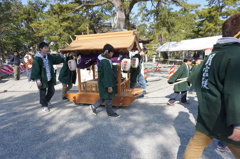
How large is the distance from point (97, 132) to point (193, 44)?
17.2 m

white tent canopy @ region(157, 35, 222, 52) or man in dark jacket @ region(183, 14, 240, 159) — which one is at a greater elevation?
white tent canopy @ region(157, 35, 222, 52)

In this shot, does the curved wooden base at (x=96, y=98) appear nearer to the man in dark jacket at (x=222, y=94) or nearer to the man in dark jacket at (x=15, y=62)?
the man in dark jacket at (x=222, y=94)

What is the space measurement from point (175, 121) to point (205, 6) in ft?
76.6

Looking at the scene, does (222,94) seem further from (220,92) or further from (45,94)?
(45,94)

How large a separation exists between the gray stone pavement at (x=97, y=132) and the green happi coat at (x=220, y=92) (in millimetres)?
1128

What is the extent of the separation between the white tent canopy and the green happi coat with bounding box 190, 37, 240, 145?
15239 mm

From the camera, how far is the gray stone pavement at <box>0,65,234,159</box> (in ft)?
7.96

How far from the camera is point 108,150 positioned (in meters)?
2.50

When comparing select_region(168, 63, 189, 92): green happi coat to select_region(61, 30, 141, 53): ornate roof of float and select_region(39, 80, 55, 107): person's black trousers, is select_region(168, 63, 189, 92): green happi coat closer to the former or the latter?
select_region(61, 30, 141, 53): ornate roof of float

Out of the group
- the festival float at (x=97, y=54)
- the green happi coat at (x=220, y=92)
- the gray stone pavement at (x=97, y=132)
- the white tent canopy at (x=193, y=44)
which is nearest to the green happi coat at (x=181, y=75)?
the gray stone pavement at (x=97, y=132)

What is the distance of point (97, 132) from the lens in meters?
3.08

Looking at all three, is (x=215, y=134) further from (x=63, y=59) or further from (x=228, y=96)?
(x=63, y=59)

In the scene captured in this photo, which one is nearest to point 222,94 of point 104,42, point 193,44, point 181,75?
point 181,75

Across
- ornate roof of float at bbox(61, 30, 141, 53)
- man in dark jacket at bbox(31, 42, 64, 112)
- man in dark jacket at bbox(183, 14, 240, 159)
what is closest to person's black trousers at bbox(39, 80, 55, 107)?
man in dark jacket at bbox(31, 42, 64, 112)
